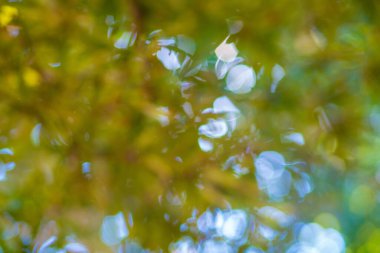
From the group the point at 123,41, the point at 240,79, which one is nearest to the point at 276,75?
the point at 240,79

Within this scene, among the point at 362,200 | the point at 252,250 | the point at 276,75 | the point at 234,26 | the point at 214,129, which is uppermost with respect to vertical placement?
the point at 234,26

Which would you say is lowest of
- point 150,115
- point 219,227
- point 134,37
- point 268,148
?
point 219,227

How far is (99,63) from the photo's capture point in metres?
0.82

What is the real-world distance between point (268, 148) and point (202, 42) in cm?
28

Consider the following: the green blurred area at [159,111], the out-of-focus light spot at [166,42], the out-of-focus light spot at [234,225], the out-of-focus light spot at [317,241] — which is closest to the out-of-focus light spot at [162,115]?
the green blurred area at [159,111]

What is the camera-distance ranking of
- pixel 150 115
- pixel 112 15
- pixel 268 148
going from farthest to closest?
pixel 268 148, pixel 150 115, pixel 112 15

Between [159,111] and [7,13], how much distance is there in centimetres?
30

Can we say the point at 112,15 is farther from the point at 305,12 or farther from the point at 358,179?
the point at 358,179

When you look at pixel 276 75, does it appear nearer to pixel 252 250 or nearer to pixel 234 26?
pixel 234 26

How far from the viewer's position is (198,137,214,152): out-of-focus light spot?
0.92m

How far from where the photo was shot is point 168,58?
33.2 inches

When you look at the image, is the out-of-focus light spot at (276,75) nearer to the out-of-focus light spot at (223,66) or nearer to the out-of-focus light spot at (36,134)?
the out-of-focus light spot at (223,66)

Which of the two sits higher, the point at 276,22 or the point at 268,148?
the point at 276,22

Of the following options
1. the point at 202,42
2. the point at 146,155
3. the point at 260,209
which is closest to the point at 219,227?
the point at 260,209
